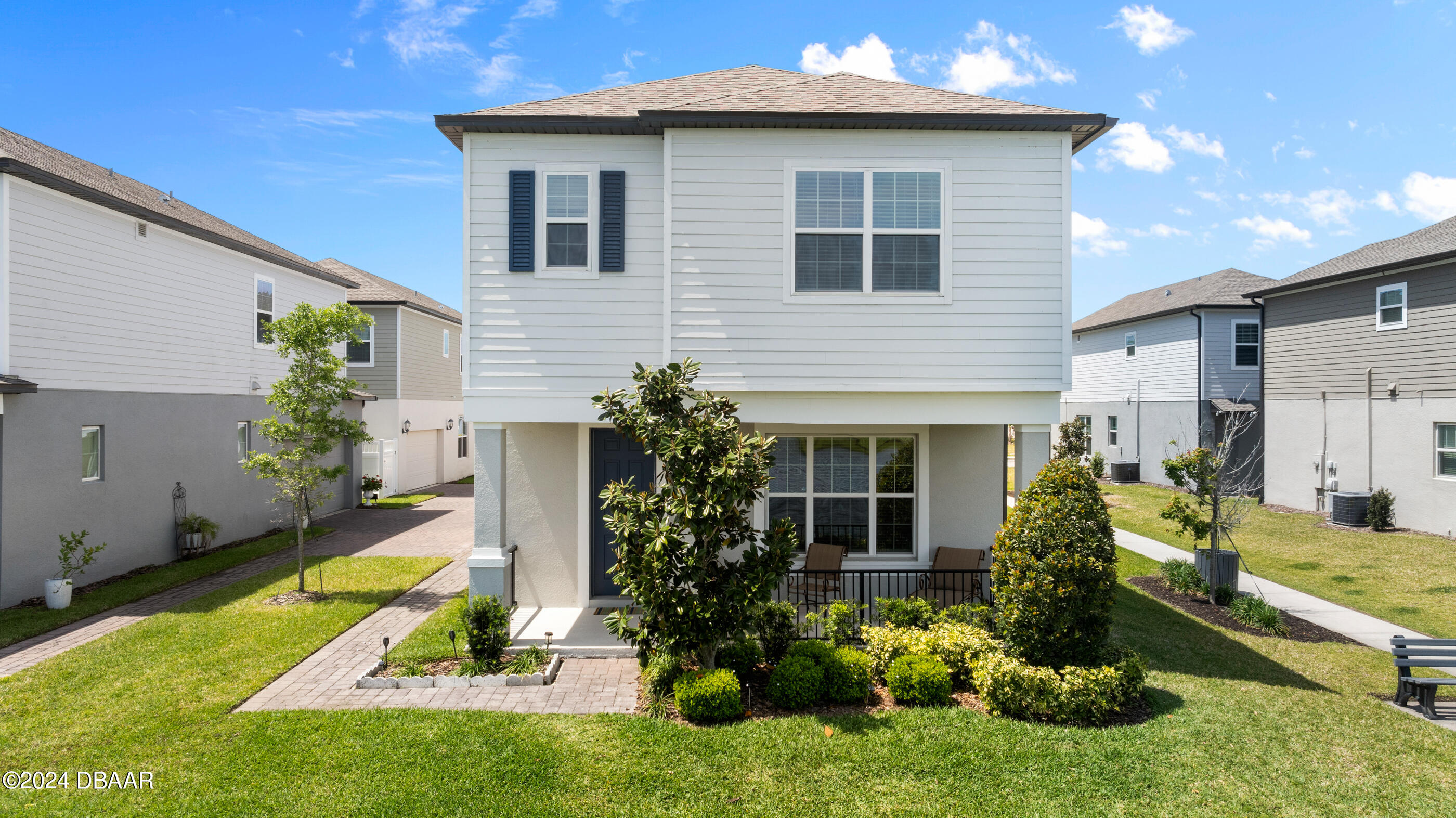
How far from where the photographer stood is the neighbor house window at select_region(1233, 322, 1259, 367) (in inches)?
917

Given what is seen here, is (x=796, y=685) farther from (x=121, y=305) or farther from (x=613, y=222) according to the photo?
(x=121, y=305)

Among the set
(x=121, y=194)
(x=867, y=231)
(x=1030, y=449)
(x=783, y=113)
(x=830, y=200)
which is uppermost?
(x=121, y=194)

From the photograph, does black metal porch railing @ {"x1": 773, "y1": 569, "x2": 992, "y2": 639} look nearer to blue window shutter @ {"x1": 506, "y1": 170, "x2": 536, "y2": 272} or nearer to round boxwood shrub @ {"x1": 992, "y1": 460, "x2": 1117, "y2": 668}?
round boxwood shrub @ {"x1": 992, "y1": 460, "x2": 1117, "y2": 668}

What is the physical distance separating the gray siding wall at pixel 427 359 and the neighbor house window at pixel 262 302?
6663mm

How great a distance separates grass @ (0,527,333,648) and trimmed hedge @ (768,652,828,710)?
32.7 feet

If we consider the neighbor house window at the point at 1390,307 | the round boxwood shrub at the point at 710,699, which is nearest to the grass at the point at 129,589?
the round boxwood shrub at the point at 710,699

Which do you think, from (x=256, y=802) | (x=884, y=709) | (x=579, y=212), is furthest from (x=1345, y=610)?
(x=256, y=802)

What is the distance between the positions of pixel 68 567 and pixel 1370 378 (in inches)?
1102

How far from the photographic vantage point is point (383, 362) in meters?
23.4

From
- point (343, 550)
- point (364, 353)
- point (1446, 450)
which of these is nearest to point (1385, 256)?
point (1446, 450)

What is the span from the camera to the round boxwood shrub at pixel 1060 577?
21.6 feet

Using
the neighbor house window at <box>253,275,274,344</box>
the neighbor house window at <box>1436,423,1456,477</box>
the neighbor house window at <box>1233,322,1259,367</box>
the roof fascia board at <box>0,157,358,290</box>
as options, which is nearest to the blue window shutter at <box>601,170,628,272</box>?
the roof fascia board at <box>0,157,358,290</box>

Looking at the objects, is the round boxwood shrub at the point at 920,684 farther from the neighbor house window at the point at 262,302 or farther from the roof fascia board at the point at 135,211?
the neighbor house window at the point at 262,302

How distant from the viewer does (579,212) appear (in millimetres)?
8758
